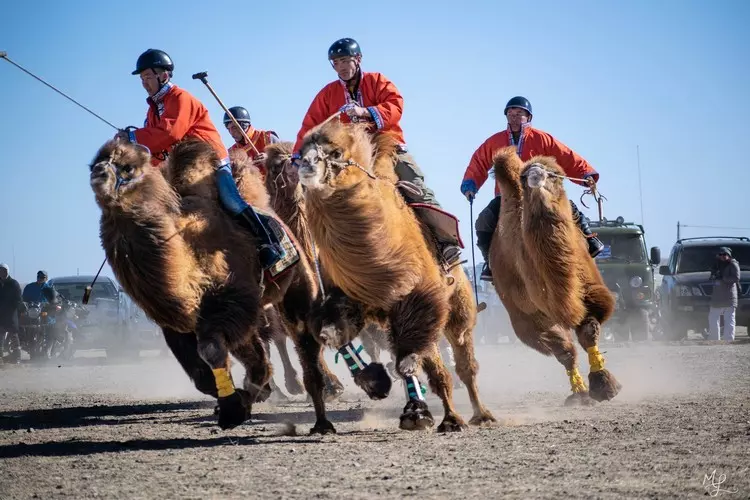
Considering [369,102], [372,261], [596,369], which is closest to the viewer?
[372,261]

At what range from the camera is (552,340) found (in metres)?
9.80

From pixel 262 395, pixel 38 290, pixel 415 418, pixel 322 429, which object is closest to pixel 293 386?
pixel 262 395

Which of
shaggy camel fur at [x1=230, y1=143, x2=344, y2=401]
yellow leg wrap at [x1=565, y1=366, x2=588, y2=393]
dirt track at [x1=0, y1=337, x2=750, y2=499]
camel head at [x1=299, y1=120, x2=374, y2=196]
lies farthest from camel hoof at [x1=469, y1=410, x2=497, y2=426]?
camel head at [x1=299, y1=120, x2=374, y2=196]

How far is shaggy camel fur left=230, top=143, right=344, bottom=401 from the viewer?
27.7 feet

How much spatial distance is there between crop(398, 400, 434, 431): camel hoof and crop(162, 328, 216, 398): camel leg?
1.56 metres

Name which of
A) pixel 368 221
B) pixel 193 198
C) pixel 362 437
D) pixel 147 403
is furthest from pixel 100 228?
pixel 147 403

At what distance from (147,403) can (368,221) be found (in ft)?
17.3


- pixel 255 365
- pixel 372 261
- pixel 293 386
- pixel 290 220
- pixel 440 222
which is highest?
pixel 290 220

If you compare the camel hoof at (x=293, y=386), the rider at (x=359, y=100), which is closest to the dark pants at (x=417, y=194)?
the rider at (x=359, y=100)

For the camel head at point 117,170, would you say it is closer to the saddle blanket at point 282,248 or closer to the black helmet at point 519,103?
the saddle blanket at point 282,248

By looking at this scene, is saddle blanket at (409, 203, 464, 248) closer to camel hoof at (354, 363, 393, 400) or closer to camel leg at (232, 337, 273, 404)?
camel hoof at (354, 363, 393, 400)

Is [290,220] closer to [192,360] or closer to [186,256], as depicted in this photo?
[192,360]

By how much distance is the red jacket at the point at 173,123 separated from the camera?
838 cm
